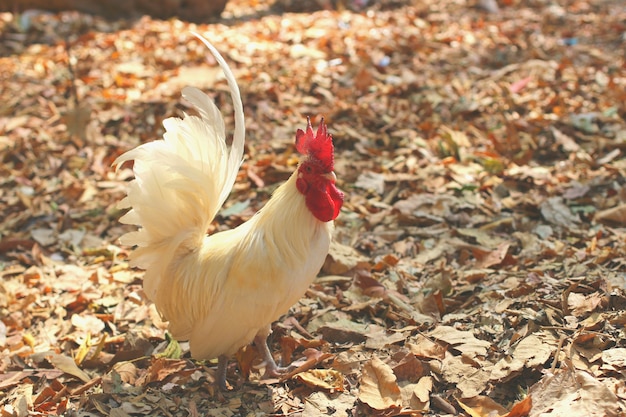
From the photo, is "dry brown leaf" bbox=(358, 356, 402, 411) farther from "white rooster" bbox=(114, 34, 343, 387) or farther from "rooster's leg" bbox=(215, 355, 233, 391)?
"rooster's leg" bbox=(215, 355, 233, 391)

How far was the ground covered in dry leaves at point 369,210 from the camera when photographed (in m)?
3.19

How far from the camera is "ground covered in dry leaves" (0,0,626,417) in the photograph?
3188mm

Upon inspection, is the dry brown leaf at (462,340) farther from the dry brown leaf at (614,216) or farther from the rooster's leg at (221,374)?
the dry brown leaf at (614,216)

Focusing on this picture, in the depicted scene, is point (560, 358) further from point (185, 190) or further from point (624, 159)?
point (624, 159)

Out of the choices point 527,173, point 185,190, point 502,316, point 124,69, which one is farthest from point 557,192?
point 124,69

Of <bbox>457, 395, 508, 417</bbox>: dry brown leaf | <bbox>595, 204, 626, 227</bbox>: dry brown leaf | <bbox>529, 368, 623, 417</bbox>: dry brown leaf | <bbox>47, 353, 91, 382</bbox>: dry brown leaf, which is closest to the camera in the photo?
<bbox>529, 368, 623, 417</bbox>: dry brown leaf

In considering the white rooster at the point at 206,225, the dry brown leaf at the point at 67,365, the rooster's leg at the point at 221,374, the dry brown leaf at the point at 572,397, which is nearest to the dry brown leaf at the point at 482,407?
the dry brown leaf at the point at 572,397

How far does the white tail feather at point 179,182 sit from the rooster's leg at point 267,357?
61cm

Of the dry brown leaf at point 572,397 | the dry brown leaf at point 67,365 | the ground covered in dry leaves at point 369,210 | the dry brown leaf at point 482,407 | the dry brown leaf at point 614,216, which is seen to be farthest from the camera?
the dry brown leaf at point 614,216

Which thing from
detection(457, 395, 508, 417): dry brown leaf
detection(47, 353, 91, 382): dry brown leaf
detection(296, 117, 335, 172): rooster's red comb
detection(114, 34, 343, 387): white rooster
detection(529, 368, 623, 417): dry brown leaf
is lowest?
detection(47, 353, 91, 382): dry brown leaf

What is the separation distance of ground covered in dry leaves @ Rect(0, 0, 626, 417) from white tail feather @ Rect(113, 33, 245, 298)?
0.74m

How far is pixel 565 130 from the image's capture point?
223 inches

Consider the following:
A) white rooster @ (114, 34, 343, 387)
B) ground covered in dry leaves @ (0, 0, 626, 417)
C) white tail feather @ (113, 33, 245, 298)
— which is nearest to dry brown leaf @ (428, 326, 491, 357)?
ground covered in dry leaves @ (0, 0, 626, 417)

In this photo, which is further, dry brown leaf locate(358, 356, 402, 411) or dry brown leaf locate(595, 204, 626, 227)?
dry brown leaf locate(595, 204, 626, 227)
